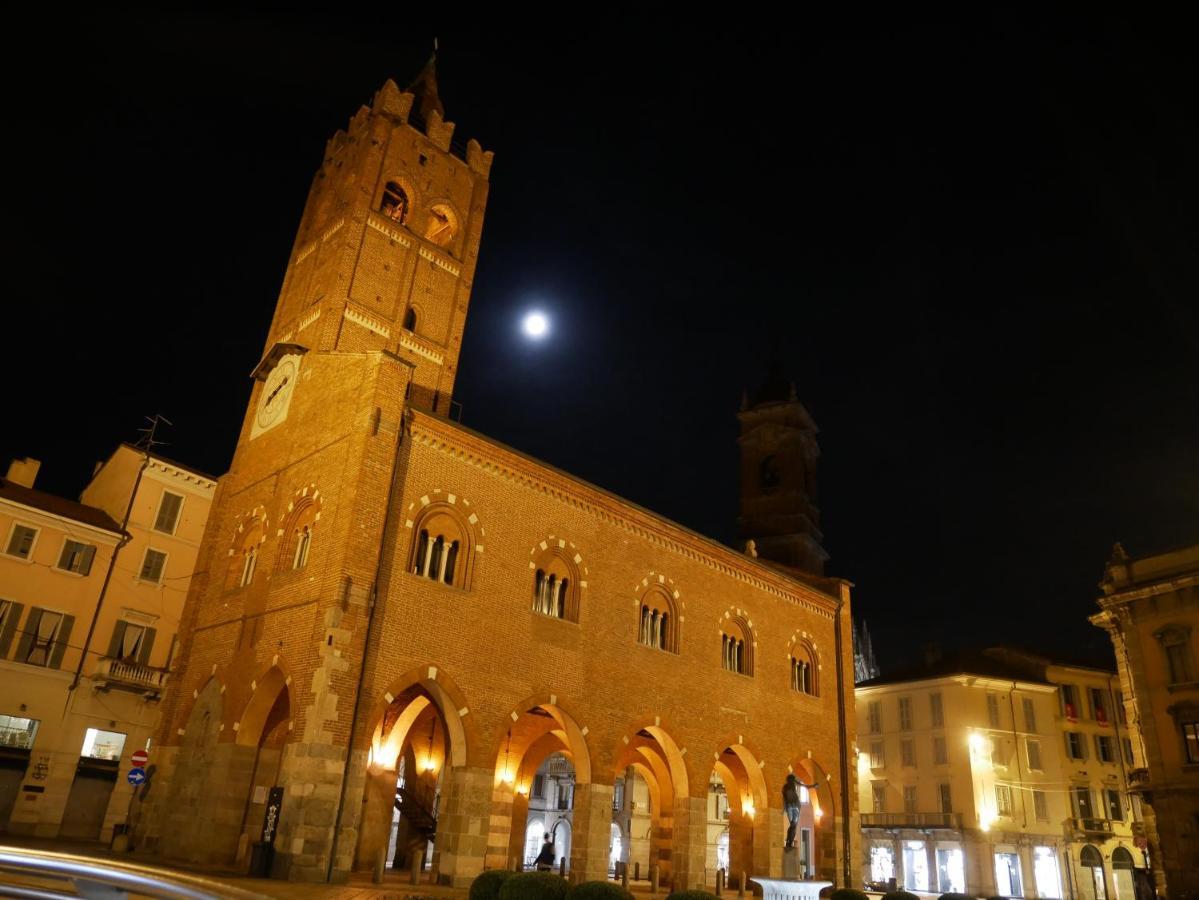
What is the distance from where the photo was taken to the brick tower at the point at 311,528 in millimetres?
18688

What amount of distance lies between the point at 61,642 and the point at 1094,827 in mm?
48134

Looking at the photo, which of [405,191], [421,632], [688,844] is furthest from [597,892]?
[405,191]

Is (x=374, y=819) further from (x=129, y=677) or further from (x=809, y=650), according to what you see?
(x=809, y=650)

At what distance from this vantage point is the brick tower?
18.7 metres

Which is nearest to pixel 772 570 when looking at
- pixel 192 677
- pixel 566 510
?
pixel 566 510

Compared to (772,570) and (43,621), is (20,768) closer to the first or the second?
(43,621)

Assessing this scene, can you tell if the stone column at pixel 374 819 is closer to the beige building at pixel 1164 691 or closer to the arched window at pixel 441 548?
the arched window at pixel 441 548

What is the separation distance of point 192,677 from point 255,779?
12.6 ft

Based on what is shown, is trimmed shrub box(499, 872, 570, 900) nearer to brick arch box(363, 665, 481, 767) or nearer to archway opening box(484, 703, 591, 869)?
brick arch box(363, 665, 481, 767)

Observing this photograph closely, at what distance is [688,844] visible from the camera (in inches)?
1019

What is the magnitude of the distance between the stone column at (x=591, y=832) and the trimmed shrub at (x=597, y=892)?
33.1 feet


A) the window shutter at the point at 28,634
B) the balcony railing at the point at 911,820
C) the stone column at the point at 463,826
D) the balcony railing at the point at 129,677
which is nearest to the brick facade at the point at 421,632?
the stone column at the point at 463,826

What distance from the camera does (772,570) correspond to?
32.3 metres

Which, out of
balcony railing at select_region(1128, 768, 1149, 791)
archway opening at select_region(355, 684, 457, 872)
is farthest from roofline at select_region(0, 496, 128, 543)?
balcony railing at select_region(1128, 768, 1149, 791)
